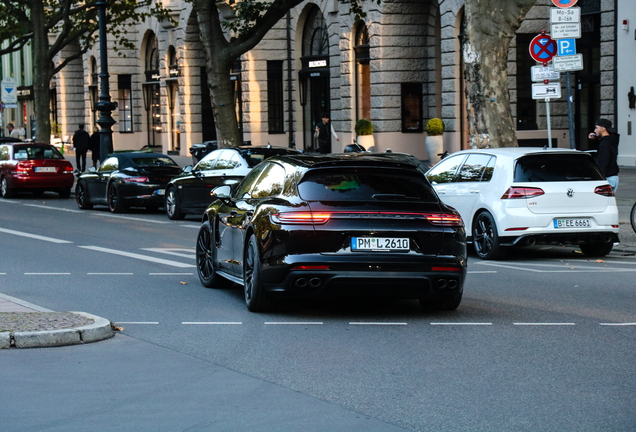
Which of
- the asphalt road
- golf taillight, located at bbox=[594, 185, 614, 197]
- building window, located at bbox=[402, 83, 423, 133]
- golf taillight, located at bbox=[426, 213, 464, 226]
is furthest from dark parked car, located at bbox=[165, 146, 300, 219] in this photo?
building window, located at bbox=[402, 83, 423, 133]

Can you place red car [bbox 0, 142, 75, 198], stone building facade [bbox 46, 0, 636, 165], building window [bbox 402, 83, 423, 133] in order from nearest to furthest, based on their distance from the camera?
red car [bbox 0, 142, 75, 198], stone building facade [bbox 46, 0, 636, 165], building window [bbox 402, 83, 423, 133]

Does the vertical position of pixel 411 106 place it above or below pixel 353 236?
above

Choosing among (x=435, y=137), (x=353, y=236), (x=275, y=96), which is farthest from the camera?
(x=275, y=96)

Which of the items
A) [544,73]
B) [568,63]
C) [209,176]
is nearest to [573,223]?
[568,63]

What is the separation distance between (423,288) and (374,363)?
1870 mm

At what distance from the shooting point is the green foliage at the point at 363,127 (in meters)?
34.9

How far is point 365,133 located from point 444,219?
26.1m

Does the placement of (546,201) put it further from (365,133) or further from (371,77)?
(371,77)

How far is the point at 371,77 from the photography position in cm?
3631

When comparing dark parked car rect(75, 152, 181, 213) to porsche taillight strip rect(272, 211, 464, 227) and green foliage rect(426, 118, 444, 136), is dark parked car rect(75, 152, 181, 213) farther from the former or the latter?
porsche taillight strip rect(272, 211, 464, 227)

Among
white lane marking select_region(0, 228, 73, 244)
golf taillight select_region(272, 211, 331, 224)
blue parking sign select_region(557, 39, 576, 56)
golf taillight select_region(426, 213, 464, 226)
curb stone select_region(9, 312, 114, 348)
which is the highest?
blue parking sign select_region(557, 39, 576, 56)

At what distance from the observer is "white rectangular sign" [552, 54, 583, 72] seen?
1741cm

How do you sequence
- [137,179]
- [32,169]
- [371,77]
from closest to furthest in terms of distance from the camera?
[137,179], [32,169], [371,77]

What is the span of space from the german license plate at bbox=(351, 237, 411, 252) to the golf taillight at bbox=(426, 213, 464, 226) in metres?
0.32
